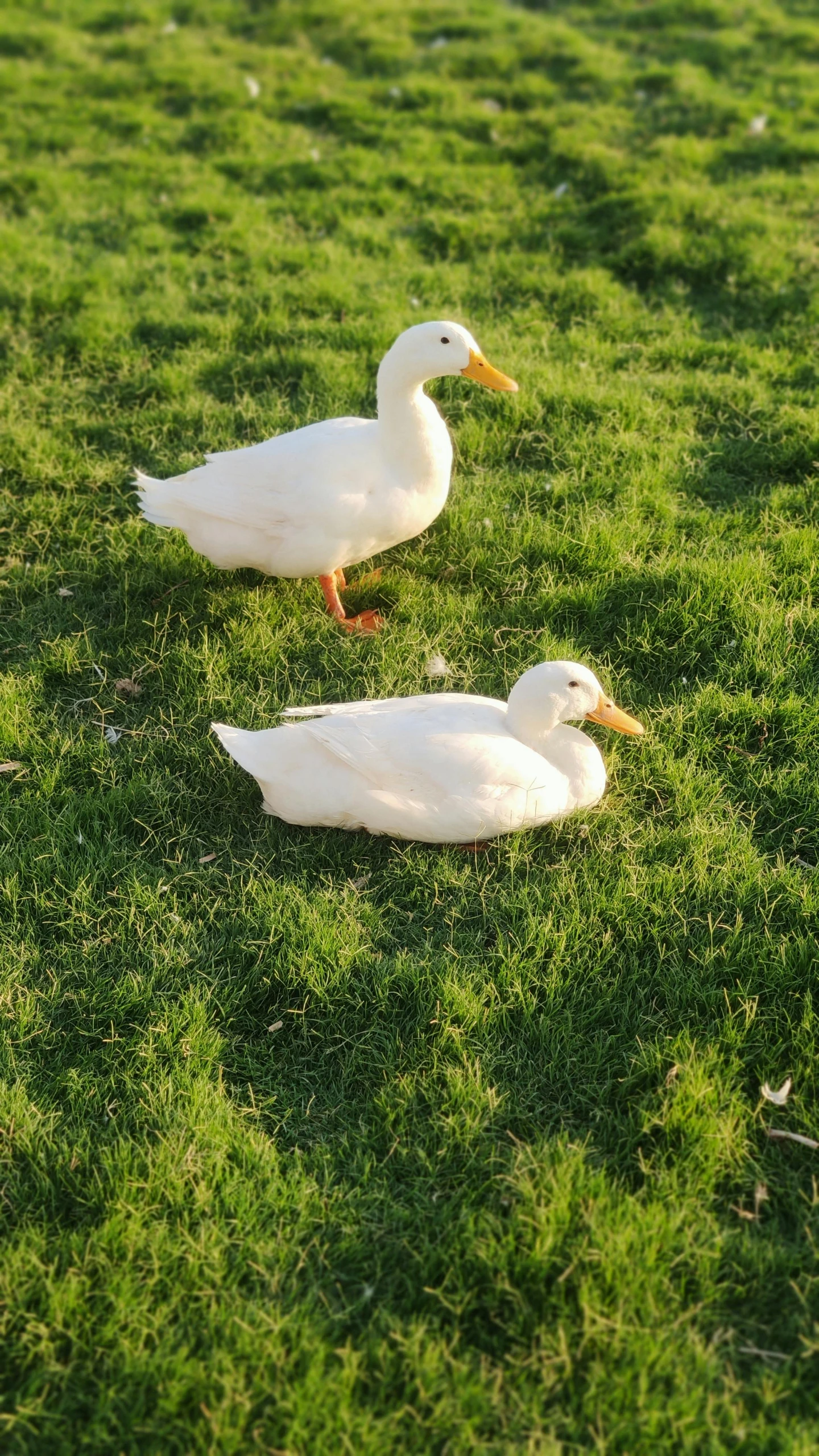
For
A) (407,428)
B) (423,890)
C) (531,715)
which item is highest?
(407,428)

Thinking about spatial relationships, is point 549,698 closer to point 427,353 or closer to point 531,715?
point 531,715

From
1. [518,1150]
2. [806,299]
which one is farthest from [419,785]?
[806,299]

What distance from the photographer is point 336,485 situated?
404cm

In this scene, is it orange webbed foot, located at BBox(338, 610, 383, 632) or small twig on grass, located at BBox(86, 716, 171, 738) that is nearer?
small twig on grass, located at BBox(86, 716, 171, 738)

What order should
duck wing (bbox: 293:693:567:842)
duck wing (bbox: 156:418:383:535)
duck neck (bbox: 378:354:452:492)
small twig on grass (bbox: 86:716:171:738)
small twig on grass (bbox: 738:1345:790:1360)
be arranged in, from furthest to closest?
duck neck (bbox: 378:354:452:492)
duck wing (bbox: 156:418:383:535)
small twig on grass (bbox: 86:716:171:738)
duck wing (bbox: 293:693:567:842)
small twig on grass (bbox: 738:1345:790:1360)

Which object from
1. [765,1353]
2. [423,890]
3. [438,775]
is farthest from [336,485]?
[765,1353]

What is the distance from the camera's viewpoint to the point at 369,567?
4.66 metres

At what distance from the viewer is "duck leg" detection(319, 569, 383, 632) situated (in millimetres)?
4234

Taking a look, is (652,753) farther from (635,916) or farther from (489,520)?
(489,520)

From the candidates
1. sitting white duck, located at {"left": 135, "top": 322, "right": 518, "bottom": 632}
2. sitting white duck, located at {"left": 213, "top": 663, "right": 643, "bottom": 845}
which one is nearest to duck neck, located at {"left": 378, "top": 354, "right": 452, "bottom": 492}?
sitting white duck, located at {"left": 135, "top": 322, "right": 518, "bottom": 632}

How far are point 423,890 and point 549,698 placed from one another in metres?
0.70

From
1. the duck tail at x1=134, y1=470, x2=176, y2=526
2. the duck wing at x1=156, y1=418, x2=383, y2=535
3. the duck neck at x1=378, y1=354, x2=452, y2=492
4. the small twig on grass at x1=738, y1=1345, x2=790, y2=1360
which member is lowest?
the small twig on grass at x1=738, y1=1345, x2=790, y2=1360

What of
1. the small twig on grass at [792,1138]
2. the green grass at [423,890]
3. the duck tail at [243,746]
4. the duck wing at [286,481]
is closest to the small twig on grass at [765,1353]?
the green grass at [423,890]

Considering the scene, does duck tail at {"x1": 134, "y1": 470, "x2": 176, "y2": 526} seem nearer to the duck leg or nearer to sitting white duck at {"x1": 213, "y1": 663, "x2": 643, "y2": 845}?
the duck leg
